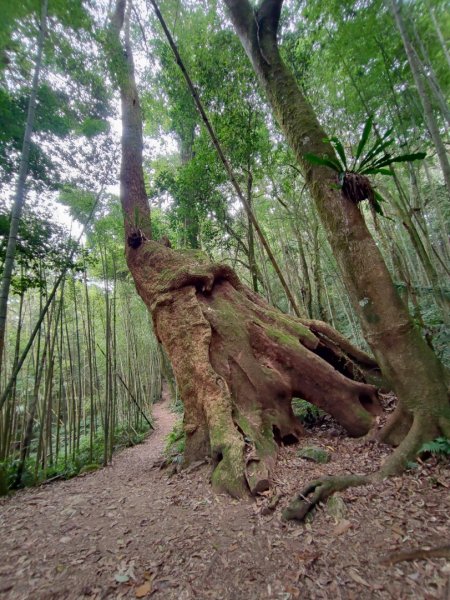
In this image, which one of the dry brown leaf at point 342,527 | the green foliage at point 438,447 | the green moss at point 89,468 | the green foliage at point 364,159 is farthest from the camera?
the green moss at point 89,468

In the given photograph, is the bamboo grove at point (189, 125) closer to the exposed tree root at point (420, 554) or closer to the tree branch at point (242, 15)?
the tree branch at point (242, 15)

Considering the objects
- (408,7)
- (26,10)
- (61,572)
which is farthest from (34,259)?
(408,7)

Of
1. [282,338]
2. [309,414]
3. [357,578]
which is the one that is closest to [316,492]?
[357,578]

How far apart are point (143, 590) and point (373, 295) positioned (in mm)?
2899

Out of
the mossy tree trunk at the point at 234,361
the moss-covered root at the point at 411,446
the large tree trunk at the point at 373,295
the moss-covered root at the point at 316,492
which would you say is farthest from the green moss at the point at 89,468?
the large tree trunk at the point at 373,295

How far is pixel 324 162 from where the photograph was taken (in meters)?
3.00

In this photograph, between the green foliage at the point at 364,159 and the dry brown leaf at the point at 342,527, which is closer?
the dry brown leaf at the point at 342,527

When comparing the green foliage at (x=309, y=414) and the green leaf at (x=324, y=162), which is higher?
the green leaf at (x=324, y=162)

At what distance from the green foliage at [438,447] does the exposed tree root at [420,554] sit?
1027mm

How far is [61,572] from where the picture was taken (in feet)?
5.61

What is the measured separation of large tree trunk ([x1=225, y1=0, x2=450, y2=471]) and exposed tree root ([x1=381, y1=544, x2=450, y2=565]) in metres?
0.93

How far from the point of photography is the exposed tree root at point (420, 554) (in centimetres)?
150

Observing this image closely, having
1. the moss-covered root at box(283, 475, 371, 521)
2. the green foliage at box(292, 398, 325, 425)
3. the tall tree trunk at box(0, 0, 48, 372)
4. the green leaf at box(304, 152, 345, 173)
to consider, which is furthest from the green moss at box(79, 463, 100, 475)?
the green leaf at box(304, 152, 345, 173)

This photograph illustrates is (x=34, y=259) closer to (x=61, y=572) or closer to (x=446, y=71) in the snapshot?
(x=61, y=572)
